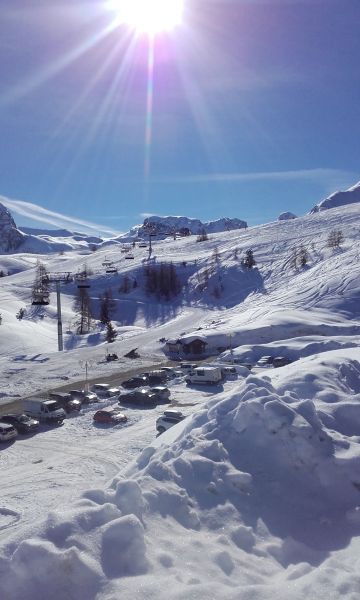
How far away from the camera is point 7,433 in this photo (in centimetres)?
1753

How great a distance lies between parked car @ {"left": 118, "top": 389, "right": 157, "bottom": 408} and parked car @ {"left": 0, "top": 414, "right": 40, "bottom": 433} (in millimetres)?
4613

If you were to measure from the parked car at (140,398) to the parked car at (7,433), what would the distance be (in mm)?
5909

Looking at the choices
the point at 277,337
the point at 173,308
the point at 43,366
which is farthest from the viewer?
the point at 173,308

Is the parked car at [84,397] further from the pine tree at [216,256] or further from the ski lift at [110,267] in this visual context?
the ski lift at [110,267]

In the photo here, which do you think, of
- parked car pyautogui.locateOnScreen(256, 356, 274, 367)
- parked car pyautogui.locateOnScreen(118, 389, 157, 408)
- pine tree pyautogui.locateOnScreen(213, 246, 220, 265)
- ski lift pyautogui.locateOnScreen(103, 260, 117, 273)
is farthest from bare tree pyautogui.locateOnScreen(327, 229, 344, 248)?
parked car pyautogui.locateOnScreen(118, 389, 157, 408)

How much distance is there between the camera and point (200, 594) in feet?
15.6

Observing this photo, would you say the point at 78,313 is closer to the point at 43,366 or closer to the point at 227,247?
the point at 43,366

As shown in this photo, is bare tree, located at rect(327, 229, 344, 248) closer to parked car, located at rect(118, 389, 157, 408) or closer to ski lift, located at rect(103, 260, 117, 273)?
ski lift, located at rect(103, 260, 117, 273)

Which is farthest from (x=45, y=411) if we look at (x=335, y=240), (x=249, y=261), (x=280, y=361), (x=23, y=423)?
(x=335, y=240)

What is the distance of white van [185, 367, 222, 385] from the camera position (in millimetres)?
25219

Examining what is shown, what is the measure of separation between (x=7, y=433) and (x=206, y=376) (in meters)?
11.1

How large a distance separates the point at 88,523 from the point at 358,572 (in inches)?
127

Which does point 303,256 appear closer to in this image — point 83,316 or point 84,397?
point 83,316

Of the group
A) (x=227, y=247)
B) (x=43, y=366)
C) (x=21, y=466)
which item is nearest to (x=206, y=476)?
(x=21, y=466)
